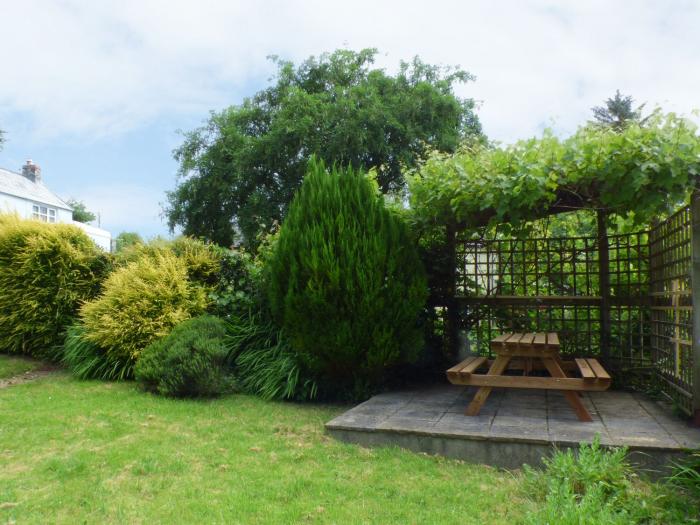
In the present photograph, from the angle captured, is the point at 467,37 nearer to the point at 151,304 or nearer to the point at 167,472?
the point at 167,472

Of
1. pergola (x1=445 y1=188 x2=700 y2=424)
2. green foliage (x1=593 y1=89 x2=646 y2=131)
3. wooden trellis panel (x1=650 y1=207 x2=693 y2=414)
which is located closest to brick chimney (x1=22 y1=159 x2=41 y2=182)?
pergola (x1=445 y1=188 x2=700 y2=424)

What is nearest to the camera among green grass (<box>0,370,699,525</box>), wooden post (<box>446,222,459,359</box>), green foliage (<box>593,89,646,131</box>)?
green grass (<box>0,370,699,525</box>)

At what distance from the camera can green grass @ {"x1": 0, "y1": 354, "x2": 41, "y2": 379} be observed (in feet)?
26.3

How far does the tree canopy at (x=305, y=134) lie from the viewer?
2095cm

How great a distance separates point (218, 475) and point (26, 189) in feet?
116

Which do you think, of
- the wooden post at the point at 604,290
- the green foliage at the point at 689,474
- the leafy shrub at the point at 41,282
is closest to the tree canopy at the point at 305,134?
the leafy shrub at the point at 41,282

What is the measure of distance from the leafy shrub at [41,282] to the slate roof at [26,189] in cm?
2500

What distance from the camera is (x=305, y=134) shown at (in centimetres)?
2089

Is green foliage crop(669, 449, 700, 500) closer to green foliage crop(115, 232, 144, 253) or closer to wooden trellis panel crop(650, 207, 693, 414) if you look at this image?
wooden trellis panel crop(650, 207, 693, 414)

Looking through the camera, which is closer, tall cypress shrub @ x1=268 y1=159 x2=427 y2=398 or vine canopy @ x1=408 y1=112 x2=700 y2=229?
vine canopy @ x1=408 y1=112 x2=700 y2=229

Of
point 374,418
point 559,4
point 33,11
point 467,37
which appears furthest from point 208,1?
point 374,418

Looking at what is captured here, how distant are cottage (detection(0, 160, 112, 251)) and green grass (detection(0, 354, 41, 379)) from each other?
22.4m

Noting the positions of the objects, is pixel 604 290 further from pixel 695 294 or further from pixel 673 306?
pixel 695 294

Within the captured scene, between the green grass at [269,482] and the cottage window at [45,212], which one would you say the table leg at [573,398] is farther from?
the cottage window at [45,212]
